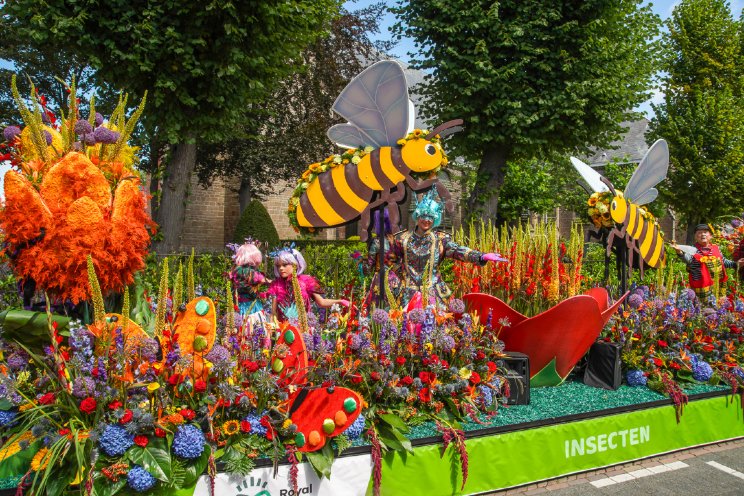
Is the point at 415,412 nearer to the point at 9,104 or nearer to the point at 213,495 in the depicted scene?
the point at 213,495

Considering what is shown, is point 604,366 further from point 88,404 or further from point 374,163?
point 88,404

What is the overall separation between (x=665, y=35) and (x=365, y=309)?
2205cm

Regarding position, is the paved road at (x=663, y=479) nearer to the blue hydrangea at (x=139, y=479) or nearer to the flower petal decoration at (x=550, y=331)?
the flower petal decoration at (x=550, y=331)

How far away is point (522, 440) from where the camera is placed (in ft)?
11.8

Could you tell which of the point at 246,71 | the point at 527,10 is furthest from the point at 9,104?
the point at 527,10

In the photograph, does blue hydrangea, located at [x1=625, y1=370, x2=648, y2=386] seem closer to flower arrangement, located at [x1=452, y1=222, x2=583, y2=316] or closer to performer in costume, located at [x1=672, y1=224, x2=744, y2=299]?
flower arrangement, located at [x1=452, y1=222, x2=583, y2=316]

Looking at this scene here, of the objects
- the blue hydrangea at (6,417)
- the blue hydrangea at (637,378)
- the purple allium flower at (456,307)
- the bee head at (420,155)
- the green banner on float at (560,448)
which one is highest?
the bee head at (420,155)

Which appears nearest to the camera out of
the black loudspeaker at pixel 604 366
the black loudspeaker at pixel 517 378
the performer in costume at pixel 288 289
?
the black loudspeaker at pixel 517 378

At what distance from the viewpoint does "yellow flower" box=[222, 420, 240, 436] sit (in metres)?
2.71

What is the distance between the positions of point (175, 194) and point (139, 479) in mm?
7709

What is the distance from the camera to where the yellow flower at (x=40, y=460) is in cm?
240

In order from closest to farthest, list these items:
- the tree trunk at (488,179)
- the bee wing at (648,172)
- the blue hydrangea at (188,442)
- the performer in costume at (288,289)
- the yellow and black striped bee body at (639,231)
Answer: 1. the blue hydrangea at (188,442)
2. the performer in costume at (288,289)
3. the yellow and black striped bee body at (639,231)
4. the bee wing at (648,172)
5. the tree trunk at (488,179)

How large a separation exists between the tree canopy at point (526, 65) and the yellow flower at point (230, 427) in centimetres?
832

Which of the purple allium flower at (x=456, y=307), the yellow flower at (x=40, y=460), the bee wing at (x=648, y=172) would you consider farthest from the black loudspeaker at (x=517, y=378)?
the yellow flower at (x=40, y=460)
